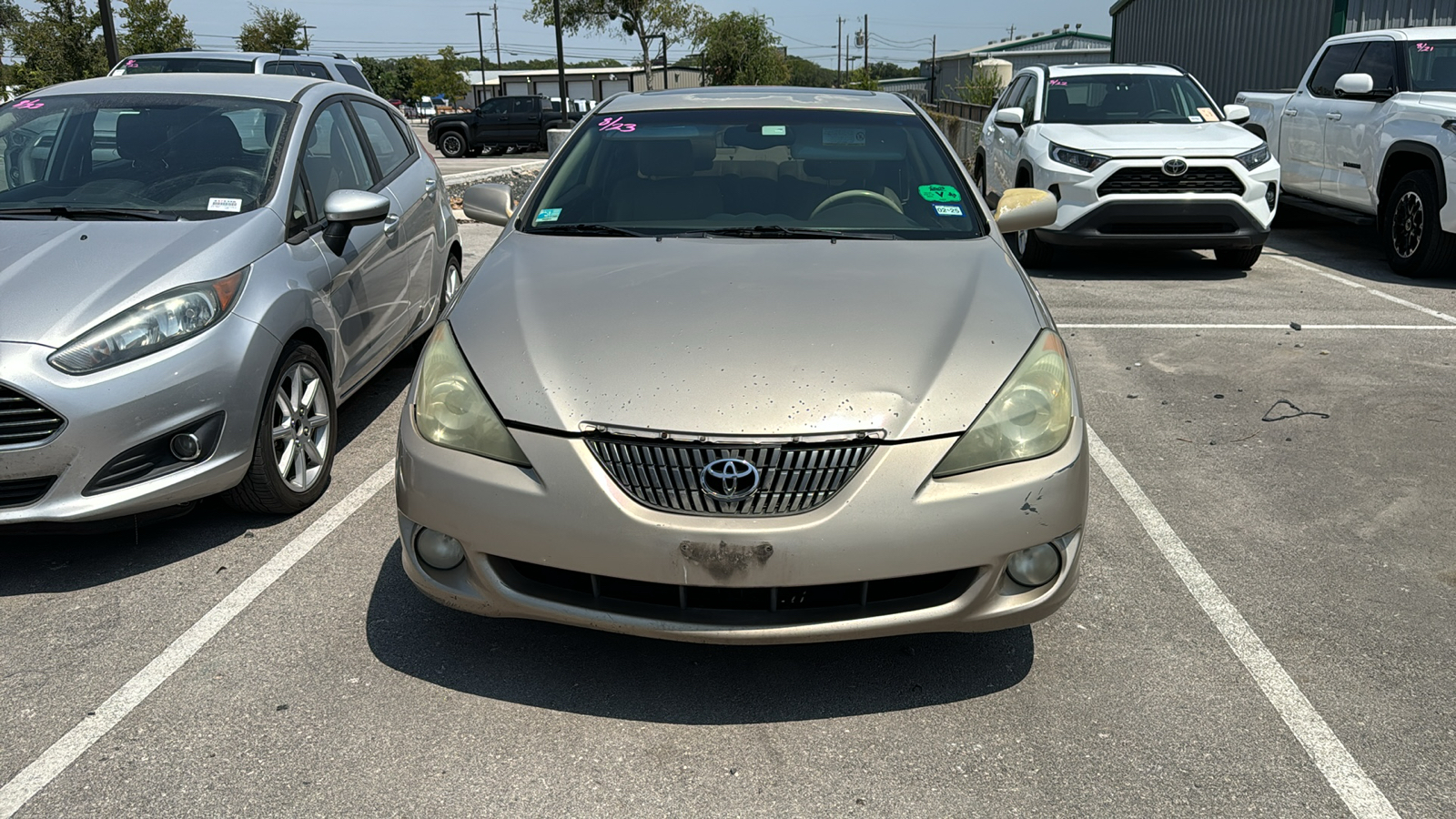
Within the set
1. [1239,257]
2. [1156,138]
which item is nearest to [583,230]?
[1156,138]

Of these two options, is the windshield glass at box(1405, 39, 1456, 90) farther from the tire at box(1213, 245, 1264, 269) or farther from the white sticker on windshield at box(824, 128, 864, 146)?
the white sticker on windshield at box(824, 128, 864, 146)

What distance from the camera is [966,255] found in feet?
12.5

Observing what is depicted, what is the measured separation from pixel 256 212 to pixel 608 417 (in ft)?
7.63

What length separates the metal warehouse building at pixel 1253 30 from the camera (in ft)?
52.0

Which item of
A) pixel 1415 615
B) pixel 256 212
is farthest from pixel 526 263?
pixel 1415 615

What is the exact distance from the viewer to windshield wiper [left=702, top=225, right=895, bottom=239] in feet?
13.1

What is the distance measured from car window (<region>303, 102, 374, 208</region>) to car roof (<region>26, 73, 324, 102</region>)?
18 centimetres

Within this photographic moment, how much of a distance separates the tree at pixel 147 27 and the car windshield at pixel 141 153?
1077 inches

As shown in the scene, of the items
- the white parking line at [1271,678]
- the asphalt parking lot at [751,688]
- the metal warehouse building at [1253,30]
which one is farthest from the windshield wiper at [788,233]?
the metal warehouse building at [1253,30]

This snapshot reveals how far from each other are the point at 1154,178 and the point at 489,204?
20.0 feet

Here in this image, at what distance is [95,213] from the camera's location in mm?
4418

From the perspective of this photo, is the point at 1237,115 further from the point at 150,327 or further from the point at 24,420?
the point at 24,420

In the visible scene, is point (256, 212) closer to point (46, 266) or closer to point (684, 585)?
point (46, 266)

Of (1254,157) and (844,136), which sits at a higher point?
(844,136)
